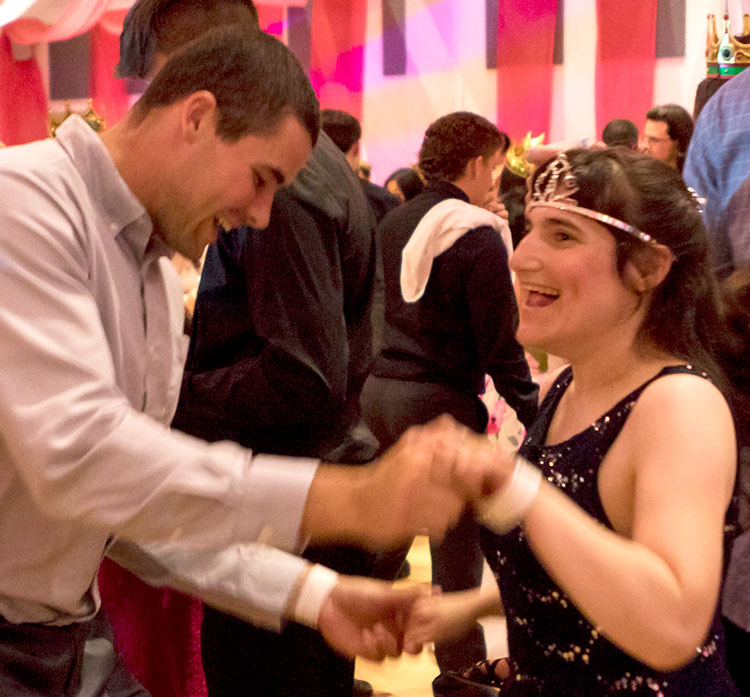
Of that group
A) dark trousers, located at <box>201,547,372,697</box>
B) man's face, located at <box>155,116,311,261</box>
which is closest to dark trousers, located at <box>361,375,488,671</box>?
dark trousers, located at <box>201,547,372,697</box>

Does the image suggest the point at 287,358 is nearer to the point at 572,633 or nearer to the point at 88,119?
the point at 572,633

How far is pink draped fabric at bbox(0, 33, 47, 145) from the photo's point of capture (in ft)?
25.1

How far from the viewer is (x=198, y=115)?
1.32 metres

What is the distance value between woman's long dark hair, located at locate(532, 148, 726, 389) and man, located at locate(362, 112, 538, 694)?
1.53m

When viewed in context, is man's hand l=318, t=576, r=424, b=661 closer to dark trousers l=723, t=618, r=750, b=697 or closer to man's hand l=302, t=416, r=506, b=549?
man's hand l=302, t=416, r=506, b=549

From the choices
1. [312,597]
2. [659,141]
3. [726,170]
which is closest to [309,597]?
[312,597]

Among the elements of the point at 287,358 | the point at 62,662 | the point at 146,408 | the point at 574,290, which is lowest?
the point at 62,662

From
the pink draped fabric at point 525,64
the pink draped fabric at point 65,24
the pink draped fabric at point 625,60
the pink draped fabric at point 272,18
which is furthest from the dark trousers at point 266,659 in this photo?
the pink draped fabric at point 65,24

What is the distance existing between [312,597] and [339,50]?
228 inches

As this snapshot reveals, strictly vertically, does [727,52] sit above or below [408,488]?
above

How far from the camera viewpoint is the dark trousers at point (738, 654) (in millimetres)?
1711

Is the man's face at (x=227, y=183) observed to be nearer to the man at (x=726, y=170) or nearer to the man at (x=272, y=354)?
the man at (x=272, y=354)

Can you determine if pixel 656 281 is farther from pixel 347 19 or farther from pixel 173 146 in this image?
pixel 347 19

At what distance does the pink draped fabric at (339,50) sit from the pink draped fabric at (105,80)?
1625mm
